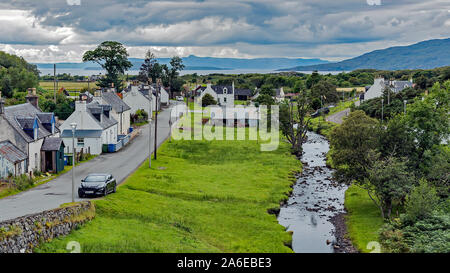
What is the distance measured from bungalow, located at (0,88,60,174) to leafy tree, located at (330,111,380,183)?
91.4 ft

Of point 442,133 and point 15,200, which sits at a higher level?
point 442,133

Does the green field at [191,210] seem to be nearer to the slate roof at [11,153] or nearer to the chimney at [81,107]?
the slate roof at [11,153]

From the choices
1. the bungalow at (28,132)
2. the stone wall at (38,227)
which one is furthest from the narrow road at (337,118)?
the stone wall at (38,227)

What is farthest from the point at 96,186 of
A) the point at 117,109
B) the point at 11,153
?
the point at 117,109

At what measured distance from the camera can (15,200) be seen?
3247cm

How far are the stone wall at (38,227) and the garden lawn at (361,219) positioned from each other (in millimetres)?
19617

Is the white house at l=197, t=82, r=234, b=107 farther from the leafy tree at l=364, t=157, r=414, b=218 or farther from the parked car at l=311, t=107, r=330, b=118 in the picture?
the leafy tree at l=364, t=157, r=414, b=218

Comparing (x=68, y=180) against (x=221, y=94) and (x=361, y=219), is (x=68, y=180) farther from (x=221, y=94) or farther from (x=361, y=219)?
(x=221, y=94)

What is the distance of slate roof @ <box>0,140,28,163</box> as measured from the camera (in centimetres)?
3828

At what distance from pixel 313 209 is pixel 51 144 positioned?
26530mm
